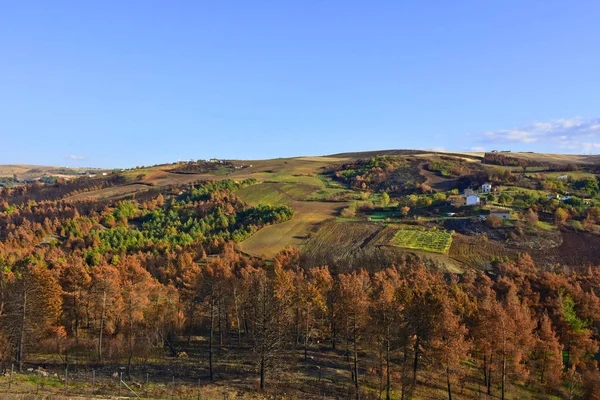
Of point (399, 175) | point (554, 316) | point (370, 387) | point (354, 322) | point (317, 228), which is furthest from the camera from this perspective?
point (399, 175)

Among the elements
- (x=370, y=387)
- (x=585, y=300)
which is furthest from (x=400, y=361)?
(x=585, y=300)

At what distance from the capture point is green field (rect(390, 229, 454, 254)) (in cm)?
8775

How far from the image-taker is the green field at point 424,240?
87750mm

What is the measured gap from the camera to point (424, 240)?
93.2 meters

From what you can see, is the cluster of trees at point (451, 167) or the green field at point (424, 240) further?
the cluster of trees at point (451, 167)

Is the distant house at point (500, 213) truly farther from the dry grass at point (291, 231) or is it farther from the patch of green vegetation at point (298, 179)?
the patch of green vegetation at point (298, 179)

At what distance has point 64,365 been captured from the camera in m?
40.4

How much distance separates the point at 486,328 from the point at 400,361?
45.4ft

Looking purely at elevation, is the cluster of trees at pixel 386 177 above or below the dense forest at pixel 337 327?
above

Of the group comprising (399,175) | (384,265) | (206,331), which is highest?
(399,175)

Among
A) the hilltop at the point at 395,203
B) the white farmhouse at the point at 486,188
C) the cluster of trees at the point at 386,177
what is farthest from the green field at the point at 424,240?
the cluster of trees at the point at 386,177

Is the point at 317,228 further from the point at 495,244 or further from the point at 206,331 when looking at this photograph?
the point at 206,331

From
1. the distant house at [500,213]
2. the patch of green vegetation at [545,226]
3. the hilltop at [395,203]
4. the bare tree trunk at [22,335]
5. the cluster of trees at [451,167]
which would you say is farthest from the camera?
the cluster of trees at [451,167]

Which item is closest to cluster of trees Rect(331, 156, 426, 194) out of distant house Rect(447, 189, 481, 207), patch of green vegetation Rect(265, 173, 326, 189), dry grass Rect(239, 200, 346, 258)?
patch of green vegetation Rect(265, 173, 326, 189)
